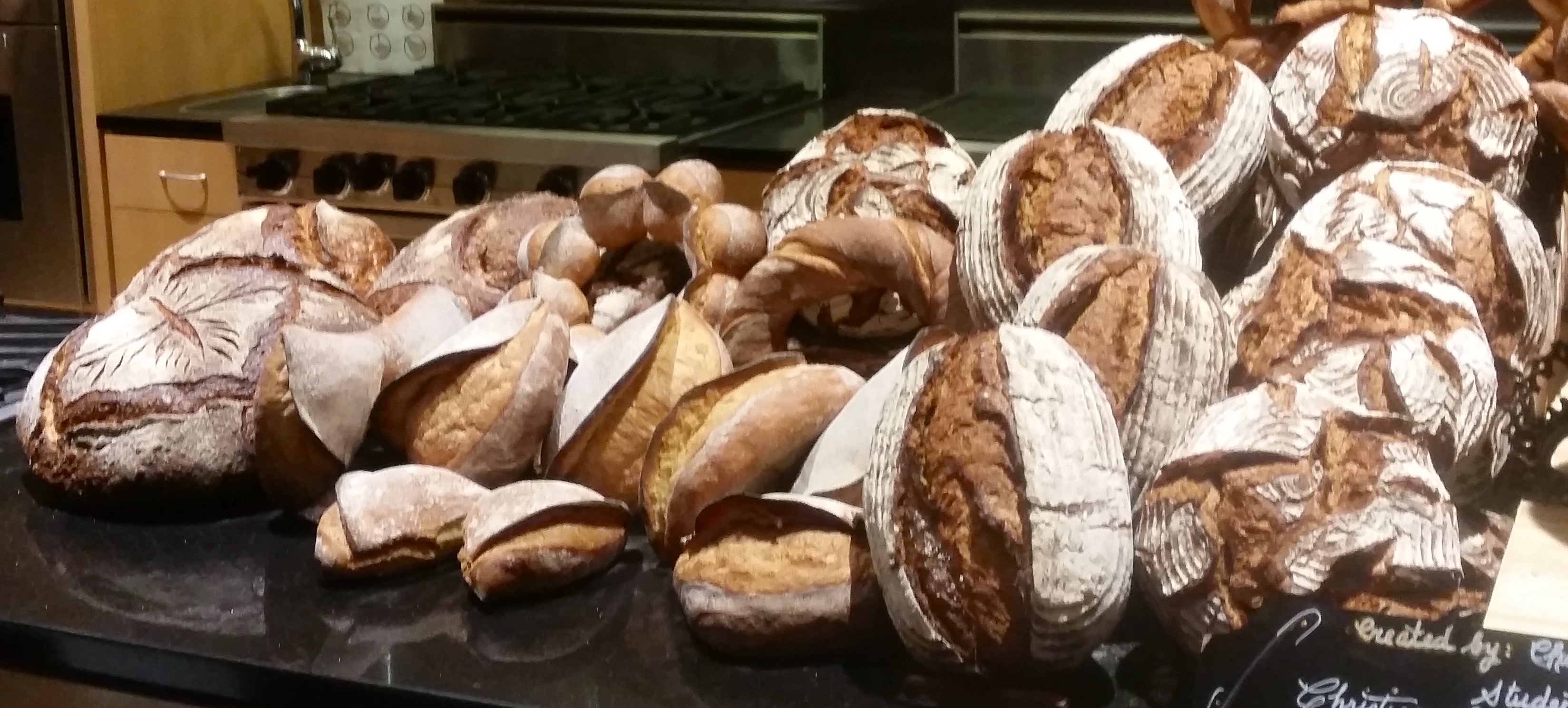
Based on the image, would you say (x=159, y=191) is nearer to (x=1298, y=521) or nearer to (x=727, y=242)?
(x=727, y=242)

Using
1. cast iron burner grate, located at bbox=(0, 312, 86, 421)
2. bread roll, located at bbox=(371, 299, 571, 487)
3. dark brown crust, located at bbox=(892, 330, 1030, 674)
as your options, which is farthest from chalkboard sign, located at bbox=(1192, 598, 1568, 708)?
cast iron burner grate, located at bbox=(0, 312, 86, 421)

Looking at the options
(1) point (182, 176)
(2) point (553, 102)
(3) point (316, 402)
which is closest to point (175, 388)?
(3) point (316, 402)

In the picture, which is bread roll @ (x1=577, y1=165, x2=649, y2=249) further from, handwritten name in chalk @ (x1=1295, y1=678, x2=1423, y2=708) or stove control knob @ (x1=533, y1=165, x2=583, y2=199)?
stove control knob @ (x1=533, y1=165, x2=583, y2=199)

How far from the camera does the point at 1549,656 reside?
62 centimetres

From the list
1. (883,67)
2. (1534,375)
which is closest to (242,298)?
(1534,375)

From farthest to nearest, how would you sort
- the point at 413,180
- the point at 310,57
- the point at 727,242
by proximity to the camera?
1. the point at 310,57
2. the point at 413,180
3. the point at 727,242

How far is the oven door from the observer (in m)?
2.85

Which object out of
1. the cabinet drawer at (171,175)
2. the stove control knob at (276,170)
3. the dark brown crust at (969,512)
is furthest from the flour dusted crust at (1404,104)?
the cabinet drawer at (171,175)

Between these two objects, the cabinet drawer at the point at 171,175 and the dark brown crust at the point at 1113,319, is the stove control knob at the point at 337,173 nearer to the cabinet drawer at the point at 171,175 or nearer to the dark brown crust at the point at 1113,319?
the cabinet drawer at the point at 171,175

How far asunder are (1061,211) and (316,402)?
1.68ft

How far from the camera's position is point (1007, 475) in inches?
28.0

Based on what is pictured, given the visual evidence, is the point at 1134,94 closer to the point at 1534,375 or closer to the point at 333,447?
the point at 1534,375

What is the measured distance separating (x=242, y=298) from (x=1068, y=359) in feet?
2.07

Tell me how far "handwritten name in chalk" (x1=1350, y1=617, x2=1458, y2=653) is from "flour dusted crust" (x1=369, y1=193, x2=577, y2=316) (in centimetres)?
73
